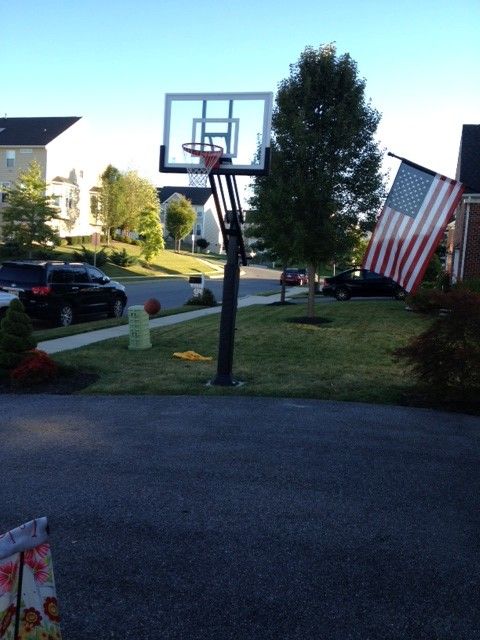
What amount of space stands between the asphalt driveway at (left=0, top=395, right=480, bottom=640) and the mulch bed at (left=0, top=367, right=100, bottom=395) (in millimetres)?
1488

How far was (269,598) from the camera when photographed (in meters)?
4.00

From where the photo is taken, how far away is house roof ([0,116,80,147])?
59.8m

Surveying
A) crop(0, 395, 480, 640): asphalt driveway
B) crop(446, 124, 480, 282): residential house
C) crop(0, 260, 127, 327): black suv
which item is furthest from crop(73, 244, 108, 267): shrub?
→ crop(0, 395, 480, 640): asphalt driveway

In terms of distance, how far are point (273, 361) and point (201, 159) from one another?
13.7ft

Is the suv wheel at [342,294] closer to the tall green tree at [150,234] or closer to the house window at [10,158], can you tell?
the tall green tree at [150,234]

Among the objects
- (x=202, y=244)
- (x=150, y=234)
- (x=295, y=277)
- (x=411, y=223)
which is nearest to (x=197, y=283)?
(x=411, y=223)

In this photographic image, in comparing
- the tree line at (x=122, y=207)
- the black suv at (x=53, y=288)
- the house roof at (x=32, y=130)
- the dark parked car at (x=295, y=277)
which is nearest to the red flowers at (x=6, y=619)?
the black suv at (x=53, y=288)

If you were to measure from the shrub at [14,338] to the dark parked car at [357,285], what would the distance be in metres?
25.3

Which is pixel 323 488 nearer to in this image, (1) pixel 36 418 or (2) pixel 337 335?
(1) pixel 36 418

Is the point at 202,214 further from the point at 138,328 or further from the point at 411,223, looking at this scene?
the point at 411,223

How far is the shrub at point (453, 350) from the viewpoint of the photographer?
942 centimetres

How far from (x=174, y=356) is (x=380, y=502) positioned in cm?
811

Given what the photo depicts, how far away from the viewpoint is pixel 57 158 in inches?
2389

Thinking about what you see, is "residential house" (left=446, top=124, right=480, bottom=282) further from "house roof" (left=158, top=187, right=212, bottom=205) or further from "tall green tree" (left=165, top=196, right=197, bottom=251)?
"house roof" (left=158, top=187, right=212, bottom=205)
